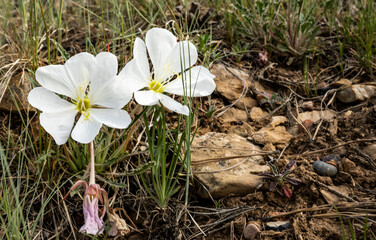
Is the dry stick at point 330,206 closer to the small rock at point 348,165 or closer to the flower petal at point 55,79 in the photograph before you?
the small rock at point 348,165

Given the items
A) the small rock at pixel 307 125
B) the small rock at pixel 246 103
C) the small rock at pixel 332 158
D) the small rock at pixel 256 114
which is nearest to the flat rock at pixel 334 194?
the small rock at pixel 332 158

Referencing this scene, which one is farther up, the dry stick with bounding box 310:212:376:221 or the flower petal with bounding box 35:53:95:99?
the flower petal with bounding box 35:53:95:99

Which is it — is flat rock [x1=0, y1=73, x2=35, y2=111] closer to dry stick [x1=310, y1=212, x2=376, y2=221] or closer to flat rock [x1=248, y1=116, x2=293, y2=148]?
flat rock [x1=248, y1=116, x2=293, y2=148]

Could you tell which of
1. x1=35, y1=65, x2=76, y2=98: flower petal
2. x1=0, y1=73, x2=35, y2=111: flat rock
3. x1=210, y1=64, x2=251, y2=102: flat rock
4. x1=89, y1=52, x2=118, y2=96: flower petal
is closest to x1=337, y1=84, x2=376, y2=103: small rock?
x1=210, y1=64, x2=251, y2=102: flat rock

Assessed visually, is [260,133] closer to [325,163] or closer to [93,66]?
[325,163]

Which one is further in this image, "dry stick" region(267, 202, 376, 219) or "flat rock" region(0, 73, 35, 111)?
"flat rock" region(0, 73, 35, 111)

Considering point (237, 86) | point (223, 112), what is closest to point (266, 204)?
point (223, 112)

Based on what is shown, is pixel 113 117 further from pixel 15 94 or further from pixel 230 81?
pixel 230 81

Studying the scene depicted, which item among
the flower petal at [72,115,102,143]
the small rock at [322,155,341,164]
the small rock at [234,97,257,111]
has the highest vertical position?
the flower petal at [72,115,102,143]
